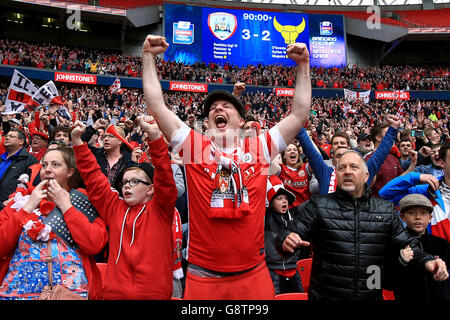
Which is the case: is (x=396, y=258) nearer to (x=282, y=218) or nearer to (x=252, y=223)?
(x=252, y=223)

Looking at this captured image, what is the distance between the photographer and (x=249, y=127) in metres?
3.54

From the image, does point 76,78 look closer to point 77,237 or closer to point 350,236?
point 77,237

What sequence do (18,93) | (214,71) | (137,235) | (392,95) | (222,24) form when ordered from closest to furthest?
1. (137,235)
2. (18,93)
3. (392,95)
4. (214,71)
5. (222,24)

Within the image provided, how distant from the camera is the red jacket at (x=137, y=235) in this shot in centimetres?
202

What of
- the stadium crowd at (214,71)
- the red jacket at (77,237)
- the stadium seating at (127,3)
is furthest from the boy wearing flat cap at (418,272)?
the stadium seating at (127,3)

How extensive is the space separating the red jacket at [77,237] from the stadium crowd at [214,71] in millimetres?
22460

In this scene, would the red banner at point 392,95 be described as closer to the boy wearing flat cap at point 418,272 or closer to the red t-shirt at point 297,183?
the red t-shirt at point 297,183

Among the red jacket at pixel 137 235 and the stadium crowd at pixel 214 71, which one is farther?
the stadium crowd at pixel 214 71

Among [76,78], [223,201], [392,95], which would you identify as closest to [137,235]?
A: [223,201]

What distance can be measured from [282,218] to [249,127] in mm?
1015

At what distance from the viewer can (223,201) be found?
68.7 inches

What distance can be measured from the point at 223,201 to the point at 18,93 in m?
5.69

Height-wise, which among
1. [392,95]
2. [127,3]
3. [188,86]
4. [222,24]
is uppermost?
[127,3]

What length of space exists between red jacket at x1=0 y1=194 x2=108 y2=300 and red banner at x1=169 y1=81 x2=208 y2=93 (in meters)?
21.8
